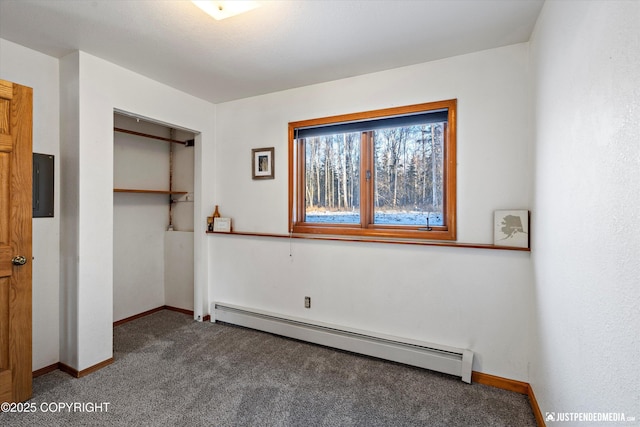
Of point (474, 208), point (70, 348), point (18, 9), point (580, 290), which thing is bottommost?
point (70, 348)

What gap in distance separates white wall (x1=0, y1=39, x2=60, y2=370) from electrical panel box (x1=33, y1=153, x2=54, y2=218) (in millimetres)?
41

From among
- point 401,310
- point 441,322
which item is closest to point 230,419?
point 401,310

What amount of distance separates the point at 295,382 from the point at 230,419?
1.77ft

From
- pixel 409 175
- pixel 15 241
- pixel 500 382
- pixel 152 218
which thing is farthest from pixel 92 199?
pixel 500 382

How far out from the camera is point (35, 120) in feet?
7.70

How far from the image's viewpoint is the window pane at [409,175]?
2.55 metres

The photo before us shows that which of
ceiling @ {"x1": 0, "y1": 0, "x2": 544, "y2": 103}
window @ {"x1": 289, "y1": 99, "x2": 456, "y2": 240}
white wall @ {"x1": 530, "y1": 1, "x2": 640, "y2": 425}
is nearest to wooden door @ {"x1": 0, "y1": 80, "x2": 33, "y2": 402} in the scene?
ceiling @ {"x1": 0, "y1": 0, "x2": 544, "y2": 103}

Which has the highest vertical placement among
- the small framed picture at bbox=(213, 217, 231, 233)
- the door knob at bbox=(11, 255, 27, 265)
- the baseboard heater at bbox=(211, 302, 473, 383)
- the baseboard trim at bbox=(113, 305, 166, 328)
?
the small framed picture at bbox=(213, 217, 231, 233)

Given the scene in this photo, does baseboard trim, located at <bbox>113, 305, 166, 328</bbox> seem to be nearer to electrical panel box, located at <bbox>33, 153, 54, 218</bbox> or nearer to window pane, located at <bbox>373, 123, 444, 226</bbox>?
electrical panel box, located at <bbox>33, 153, 54, 218</bbox>

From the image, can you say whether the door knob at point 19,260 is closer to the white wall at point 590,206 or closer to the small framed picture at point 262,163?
the small framed picture at point 262,163

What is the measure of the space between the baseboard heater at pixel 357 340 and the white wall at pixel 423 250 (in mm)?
99

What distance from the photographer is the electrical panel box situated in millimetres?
2326

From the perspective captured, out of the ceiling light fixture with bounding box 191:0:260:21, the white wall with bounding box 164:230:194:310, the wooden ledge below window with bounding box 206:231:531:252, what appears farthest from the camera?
the white wall with bounding box 164:230:194:310

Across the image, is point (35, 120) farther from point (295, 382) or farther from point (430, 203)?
point (430, 203)
